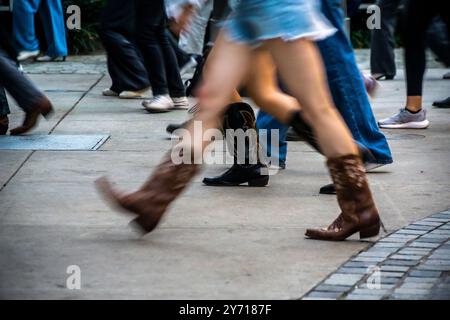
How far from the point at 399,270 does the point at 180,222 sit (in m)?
1.26

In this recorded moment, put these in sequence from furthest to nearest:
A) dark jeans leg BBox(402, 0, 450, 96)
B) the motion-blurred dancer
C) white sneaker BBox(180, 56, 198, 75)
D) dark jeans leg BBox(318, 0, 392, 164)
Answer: white sneaker BBox(180, 56, 198, 75), dark jeans leg BBox(318, 0, 392, 164), the motion-blurred dancer, dark jeans leg BBox(402, 0, 450, 96)

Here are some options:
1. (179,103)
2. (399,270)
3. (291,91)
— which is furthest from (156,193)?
(179,103)

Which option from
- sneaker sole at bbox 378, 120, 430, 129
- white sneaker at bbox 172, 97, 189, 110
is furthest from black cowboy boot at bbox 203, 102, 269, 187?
white sneaker at bbox 172, 97, 189, 110

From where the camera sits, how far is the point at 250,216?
5609 mm

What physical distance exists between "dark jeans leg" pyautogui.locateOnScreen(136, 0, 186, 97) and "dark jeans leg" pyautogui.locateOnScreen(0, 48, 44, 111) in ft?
5.33

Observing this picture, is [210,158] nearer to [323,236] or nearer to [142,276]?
[323,236]

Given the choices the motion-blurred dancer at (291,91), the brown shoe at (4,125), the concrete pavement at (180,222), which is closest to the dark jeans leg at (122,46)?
the concrete pavement at (180,222)

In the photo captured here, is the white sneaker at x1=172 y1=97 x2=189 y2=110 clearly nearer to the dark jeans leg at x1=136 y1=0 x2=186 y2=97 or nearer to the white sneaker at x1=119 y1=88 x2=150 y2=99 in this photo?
the dark jeans leg at x1=136 y1=0 x2=186 y2=97

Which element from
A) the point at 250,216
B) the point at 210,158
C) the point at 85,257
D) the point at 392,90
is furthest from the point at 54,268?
the point at 392,90

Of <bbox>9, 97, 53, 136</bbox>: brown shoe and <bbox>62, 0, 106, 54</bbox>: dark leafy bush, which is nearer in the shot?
<bbox>9, 97, 53, 136</bbox>: brown shoe

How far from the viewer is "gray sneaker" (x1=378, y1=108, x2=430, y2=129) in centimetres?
834

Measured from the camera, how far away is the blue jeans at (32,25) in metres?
10.8

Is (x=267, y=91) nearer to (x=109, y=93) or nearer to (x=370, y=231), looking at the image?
(x=370, y=231)

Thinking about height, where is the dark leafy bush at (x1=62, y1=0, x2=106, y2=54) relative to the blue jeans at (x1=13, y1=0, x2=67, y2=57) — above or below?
below
